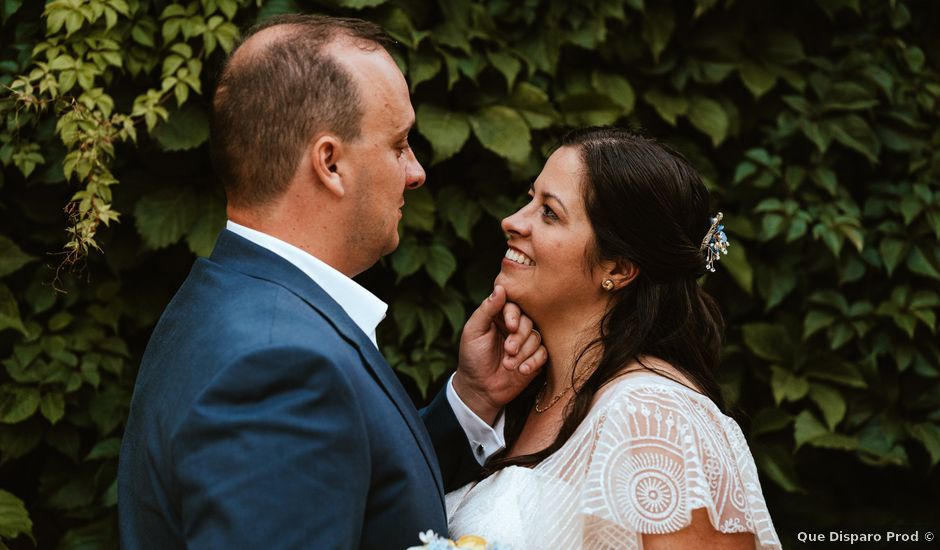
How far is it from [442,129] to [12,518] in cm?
207

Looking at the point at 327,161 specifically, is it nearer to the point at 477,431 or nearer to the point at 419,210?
the point at 477,431

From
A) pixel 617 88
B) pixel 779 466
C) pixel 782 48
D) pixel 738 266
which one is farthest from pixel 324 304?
pixel 782 48

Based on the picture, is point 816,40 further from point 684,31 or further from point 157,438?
point 157,438

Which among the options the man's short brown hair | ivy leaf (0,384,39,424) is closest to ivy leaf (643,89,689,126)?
the man's short brown hair

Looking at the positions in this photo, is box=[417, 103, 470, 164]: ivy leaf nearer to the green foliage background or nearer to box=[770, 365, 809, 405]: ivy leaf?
the green foliage background

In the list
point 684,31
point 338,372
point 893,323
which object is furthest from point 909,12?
point 338,372

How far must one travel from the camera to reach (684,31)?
4277 mm

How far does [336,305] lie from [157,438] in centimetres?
48

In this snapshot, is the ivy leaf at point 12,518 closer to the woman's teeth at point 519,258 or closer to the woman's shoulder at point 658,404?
the woman's teeth at point 519,258

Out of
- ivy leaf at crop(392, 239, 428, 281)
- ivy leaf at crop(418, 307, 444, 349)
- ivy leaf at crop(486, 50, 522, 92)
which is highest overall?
ivy leaf at crop(486, 50, 522, 92)

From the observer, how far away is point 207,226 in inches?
138

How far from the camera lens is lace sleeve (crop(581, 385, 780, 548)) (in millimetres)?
2447

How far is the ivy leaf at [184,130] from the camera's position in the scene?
3424 mm

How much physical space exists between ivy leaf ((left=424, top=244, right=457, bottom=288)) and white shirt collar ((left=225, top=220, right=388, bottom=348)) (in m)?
1.28
